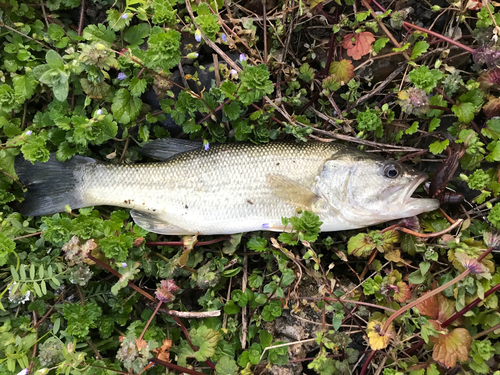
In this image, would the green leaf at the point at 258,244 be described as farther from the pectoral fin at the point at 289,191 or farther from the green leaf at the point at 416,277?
the green leaf at the point at 416,277

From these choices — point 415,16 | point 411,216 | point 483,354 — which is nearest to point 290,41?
point 415,16

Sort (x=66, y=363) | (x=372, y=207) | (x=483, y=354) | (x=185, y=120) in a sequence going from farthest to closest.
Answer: (x=185, y=120) → (x=372, y=207) → (x=483, y=354) → (x=66, y=363)

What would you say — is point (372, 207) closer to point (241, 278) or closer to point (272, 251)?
point (272, 251)

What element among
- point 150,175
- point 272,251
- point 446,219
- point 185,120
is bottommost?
point 272,251

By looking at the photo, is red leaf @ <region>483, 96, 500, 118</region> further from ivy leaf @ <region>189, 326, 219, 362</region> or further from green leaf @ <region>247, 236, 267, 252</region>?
ivy leaf @ <region>189, 326, 219, 362</region>

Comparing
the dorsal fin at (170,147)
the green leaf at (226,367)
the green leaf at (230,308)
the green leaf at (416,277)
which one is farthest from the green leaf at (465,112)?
the green leaf at (226,367)

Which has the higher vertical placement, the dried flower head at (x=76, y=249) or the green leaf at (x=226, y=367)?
the dried flower head at (x=76, y=249)

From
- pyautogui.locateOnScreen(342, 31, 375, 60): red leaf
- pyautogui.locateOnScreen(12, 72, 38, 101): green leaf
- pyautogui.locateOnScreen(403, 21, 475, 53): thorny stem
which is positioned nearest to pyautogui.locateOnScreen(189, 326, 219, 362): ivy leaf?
pyautogui.locateOnScreen(12, 72, 38, 101): green leaf
